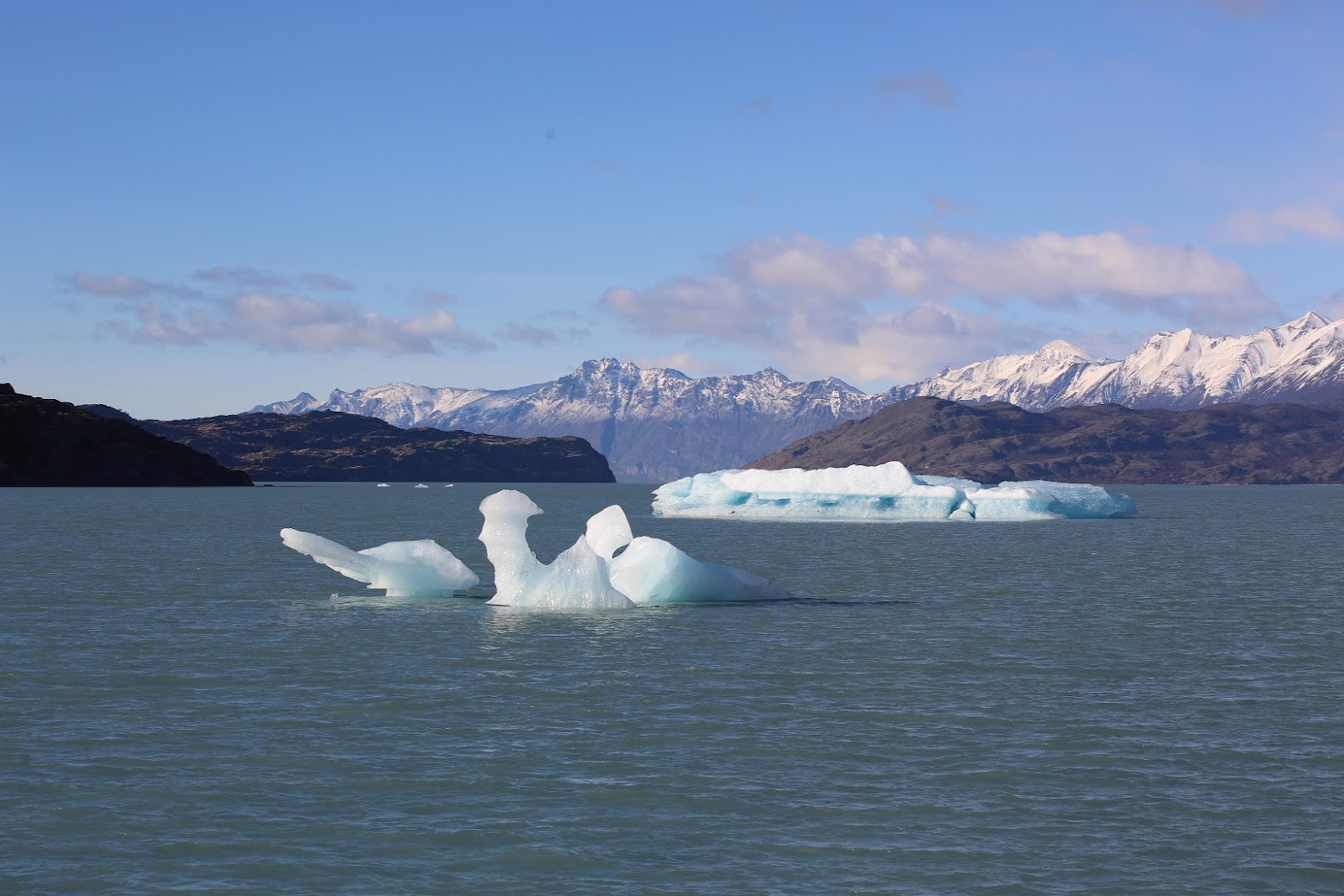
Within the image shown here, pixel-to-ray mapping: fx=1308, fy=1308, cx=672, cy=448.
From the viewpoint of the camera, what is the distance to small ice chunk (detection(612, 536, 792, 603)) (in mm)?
40062

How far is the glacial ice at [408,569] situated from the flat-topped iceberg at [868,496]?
60.2 metres

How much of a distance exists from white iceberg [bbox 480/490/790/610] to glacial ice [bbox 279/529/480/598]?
183cm

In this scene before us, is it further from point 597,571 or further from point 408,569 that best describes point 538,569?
point 408,569

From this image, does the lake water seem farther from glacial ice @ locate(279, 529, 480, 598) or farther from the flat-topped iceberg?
the flat-topped iceberg

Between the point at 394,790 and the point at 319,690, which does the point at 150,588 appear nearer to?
the point at 319,690

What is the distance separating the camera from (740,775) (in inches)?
745

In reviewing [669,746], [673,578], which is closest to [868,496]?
[673,578]

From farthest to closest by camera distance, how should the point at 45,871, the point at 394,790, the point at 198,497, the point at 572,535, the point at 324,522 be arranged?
the point at 198,497
the point at 324,522
the point at 572,535
the point at 394,790
the point at 45,871

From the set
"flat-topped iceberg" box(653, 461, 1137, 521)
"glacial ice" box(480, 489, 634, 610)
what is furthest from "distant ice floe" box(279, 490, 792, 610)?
"flat-topped iceberg" box(653, 461, 1137, 521)

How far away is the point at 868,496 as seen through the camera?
4109 inches

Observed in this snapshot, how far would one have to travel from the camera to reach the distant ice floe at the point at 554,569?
120 feet

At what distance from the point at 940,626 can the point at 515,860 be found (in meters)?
24.4

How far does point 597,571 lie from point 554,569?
135cm

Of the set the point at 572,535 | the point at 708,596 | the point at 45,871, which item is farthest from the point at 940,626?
the point at 572,535
